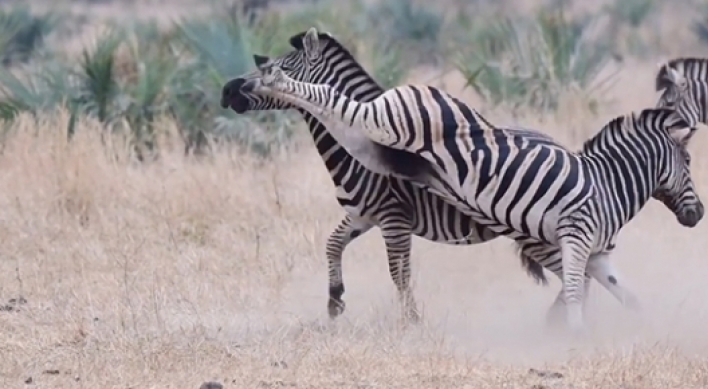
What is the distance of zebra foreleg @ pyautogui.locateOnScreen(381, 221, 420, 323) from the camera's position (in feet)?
23.2

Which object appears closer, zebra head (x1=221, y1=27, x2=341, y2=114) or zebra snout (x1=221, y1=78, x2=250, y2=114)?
zebra snout (x1=221, y1=78, x2=250, y2=114)

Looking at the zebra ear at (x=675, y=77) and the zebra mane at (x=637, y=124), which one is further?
the zebra ear at (x=675, y=77)

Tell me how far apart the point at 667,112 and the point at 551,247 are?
982mm

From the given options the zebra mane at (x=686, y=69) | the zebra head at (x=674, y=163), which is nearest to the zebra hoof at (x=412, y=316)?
the zebra head at (x=674, y=163)

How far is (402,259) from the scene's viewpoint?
23.4 ft

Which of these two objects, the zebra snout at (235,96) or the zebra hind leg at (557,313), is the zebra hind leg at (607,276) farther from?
the zebra snout at (235,96)

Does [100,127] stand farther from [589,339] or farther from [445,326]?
[589,339]

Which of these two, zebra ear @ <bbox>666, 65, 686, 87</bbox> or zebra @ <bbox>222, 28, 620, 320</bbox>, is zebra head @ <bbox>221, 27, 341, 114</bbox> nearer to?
zebra @ <bbox>222, 28, 620, 320</bbox>

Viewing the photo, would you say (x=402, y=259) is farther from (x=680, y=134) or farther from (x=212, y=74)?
(x=212, y=74)

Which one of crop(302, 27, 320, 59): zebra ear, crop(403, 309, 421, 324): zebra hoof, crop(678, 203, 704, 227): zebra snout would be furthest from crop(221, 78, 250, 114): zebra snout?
crop(678, 203, 704, 227): zebra snout

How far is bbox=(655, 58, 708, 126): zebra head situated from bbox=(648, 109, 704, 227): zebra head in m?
0.58

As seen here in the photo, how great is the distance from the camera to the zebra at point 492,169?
6.56 metres

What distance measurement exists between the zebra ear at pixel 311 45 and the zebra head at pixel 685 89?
2100mm

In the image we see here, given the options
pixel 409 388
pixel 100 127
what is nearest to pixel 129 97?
pixel 100 127
